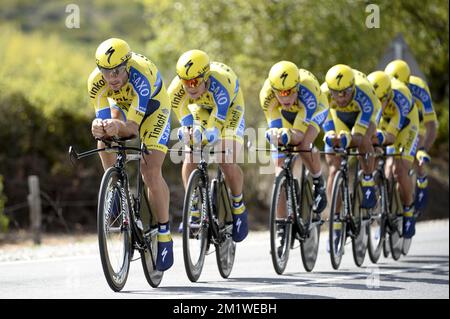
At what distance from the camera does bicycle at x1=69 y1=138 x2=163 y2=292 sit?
8102mm

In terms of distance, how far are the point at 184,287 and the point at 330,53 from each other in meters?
15.0

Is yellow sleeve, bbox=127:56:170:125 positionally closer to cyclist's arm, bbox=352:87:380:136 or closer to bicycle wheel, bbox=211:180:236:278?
bicycle wheel, bbox=211:180:236:278

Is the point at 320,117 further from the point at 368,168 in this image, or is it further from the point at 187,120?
the point at 187,120

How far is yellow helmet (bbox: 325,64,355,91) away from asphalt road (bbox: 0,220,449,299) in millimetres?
2091

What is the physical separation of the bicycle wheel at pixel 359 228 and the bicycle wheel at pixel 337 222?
0.39 m

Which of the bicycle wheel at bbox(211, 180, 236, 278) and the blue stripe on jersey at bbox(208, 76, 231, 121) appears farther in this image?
the bicycle wheel at bbox(211, 180, 236, 278)

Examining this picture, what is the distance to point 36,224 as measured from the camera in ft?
49.9

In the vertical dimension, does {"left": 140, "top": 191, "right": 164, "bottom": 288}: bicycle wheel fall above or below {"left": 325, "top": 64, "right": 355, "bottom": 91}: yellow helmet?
below

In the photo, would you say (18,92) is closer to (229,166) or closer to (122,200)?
(229,166)

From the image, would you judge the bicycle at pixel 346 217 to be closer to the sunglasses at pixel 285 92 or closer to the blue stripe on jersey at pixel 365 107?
the blue stripe on jersey at pixel 365 107

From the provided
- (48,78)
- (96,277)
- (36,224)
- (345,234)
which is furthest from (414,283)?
(48,78)

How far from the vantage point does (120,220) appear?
27.8ft

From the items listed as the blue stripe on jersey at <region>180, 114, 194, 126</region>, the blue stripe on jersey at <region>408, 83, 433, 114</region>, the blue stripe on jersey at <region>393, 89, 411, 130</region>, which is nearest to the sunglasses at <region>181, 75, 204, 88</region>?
the blue stripe on jersey at <region>180, 114, 194, 126</region>

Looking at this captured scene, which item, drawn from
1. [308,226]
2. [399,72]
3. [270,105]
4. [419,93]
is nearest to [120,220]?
[270,105]
